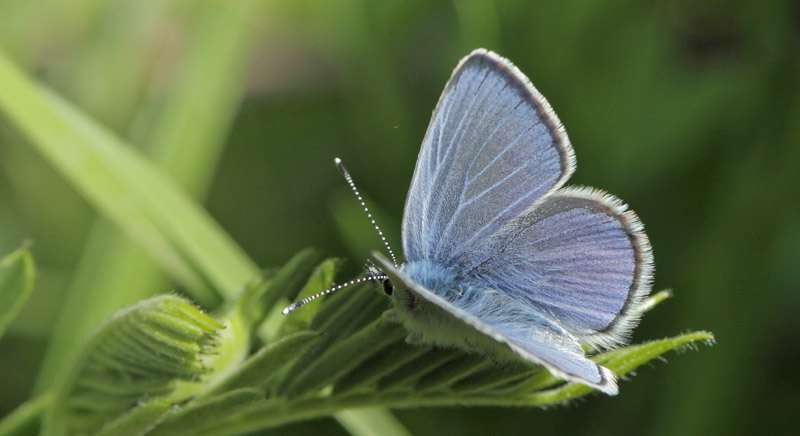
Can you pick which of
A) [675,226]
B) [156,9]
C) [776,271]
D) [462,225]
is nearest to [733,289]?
[776,271]

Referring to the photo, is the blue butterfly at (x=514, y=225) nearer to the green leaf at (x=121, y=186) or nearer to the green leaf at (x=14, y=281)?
the green leaf at (x=14, y=281)

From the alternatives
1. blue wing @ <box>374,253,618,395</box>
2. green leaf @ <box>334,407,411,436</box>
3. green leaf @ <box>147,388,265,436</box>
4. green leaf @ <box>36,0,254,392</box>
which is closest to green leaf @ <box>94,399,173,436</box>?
green leaf @ <box>147,388,265,436</box>

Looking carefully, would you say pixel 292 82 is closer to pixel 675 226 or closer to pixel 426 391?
pixel 675 226

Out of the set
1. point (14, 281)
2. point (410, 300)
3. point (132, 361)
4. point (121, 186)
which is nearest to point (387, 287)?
point (410, 300)

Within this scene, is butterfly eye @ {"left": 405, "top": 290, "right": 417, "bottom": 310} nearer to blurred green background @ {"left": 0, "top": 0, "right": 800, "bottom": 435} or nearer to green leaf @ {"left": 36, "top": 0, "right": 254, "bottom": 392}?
green leaf @ {"left": 36, "top": 0, "right": 254, "bottom": 392}

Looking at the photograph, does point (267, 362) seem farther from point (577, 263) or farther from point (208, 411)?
point (577, 263)

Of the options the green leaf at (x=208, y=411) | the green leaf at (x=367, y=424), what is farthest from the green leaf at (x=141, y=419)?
the green leaf at (x=367, y=424)
